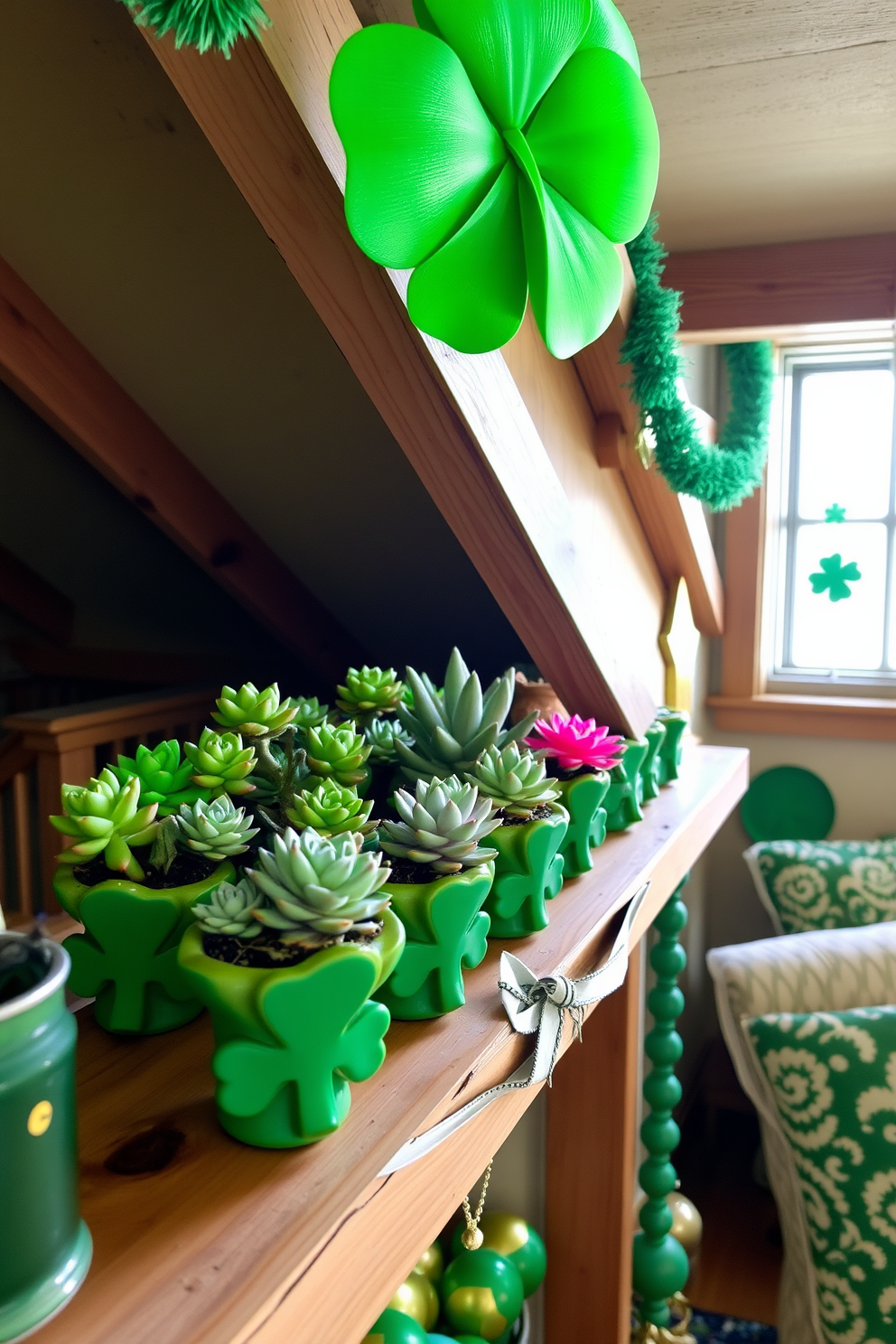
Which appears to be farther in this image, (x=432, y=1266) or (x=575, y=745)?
(x=432, y=1266)

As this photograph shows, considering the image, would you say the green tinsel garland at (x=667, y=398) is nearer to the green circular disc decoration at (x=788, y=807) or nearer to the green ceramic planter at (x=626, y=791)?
the green ceramic planter at (x=626, y=791)

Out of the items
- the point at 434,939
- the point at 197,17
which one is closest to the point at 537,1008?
the point at 434,939

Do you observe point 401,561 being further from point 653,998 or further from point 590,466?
point 653,998

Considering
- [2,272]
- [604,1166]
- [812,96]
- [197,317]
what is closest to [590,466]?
[812,96]

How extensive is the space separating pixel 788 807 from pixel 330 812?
6.05 feet

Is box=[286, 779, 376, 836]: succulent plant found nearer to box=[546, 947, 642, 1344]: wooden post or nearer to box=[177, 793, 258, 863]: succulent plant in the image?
box=[177, 793, 258, 863]: succulent plant

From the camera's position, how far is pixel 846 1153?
144cm

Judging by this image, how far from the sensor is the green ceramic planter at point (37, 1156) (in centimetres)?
41

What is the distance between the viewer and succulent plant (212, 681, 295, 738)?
774 mm

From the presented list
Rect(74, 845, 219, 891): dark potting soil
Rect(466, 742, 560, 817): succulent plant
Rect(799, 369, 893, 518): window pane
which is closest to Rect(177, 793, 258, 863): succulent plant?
Rect(74, 845, 219, 891): dark potting soil

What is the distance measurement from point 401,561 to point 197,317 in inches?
26.7

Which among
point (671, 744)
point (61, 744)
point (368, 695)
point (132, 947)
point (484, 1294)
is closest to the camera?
point (132, 947)

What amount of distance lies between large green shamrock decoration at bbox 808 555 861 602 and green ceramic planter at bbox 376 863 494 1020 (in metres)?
1.69

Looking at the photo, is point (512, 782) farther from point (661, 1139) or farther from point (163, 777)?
point (661, 1139)
